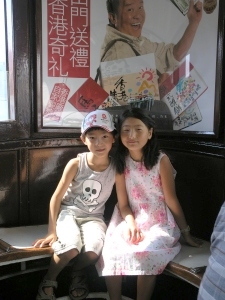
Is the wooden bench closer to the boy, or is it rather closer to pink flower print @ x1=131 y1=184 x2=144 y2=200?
the boy

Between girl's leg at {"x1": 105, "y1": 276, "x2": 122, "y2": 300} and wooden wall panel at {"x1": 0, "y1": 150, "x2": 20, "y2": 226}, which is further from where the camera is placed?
wooden wall panel at {"x1": 0, "y1": 150, "x2": 20, "y2": 226}

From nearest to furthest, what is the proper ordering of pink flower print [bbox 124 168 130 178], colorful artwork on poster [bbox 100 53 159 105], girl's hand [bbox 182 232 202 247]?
girl's hand [bbox 182 232 202 247] → pink flower print [bbox 124 168 130 178] → colorful artwork on poster [bbox 100 53 159 105]

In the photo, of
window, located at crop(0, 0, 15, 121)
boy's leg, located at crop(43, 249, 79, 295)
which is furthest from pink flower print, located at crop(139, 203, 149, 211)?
window, located at crop(0, 0, 15, 121)

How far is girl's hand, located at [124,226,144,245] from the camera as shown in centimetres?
238

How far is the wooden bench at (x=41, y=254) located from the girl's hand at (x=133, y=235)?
0.77ft

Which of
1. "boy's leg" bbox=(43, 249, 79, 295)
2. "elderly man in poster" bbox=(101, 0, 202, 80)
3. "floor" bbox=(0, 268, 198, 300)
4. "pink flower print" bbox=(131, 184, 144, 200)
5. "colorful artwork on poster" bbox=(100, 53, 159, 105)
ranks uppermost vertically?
"elderly man in poster" bbox=(101, 0, 202, 80)

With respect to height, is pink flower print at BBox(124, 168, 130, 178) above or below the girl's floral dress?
above

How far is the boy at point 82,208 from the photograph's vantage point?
94.6 inches

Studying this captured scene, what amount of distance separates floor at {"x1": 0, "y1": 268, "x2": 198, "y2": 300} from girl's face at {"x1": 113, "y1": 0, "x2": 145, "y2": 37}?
Result: 70.4 inches

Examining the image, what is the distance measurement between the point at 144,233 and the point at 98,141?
2.09 ft

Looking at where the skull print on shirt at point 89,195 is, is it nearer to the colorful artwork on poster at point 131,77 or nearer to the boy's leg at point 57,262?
the boy's leg at point 57,262

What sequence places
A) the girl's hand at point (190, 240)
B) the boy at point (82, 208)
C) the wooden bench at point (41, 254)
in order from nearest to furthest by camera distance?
the wooden bench at point (41, 254) < the boy at point (82, 208) < the girl's hand at point (190, 240)

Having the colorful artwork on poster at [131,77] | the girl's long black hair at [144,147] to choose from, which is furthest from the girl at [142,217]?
the colorful artwork on poster at [131,77]

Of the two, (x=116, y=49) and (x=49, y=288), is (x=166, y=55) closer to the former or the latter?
(x=116, y=49)
